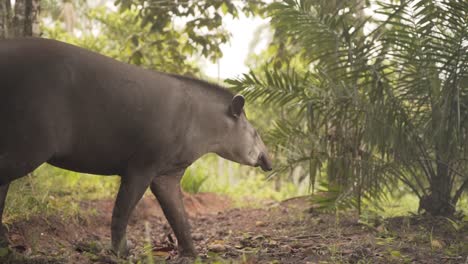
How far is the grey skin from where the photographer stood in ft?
10.8

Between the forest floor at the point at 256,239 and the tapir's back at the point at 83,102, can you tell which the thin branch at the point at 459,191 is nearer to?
the forest floor at the point at 256,239

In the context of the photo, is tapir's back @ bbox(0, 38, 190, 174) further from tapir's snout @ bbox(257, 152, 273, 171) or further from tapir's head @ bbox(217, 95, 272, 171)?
tapir's snout @ bbox(257, 152, 273, 171)

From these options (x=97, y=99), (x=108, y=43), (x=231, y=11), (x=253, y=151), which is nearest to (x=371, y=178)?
(x=253, y=151)

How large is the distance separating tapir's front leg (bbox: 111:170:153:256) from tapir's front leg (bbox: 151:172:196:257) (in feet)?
0.82

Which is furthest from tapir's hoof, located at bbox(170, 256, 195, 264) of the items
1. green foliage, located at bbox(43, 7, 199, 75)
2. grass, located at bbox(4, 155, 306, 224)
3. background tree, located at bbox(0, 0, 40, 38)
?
green foliage, located at bbox(43, 7, 199, 75)

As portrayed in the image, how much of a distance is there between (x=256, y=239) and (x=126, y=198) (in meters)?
1.46

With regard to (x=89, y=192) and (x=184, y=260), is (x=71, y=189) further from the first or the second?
(x=184, y=260)

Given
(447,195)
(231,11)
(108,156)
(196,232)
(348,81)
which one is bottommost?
(196,232)

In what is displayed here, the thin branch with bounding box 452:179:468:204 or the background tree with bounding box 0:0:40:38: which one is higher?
the background tree with bounding box 0:0:40:38

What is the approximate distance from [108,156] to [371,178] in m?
2.74

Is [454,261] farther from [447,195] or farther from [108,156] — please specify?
[108,156]

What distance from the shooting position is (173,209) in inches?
162

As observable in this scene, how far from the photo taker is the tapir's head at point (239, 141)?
4398 mm

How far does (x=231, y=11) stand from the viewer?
20.7 feet
